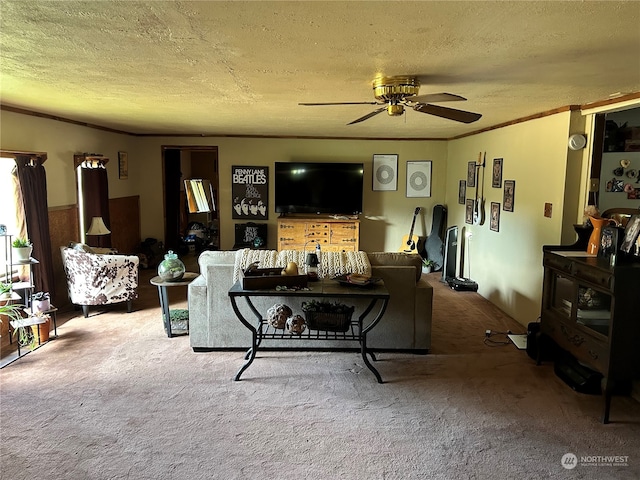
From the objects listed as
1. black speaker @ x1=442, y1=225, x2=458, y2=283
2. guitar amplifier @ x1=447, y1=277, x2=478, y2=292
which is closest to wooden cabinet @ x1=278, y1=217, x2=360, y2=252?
black speaker @ x1=442, y1=225, x2=458, y2=283

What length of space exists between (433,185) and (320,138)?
6.89 feet

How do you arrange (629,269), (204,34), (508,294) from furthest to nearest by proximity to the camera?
(508,294)
(629,269)
(204,34)

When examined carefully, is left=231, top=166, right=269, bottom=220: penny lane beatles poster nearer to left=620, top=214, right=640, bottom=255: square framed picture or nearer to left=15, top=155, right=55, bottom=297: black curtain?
left=15, top=155, right=55, bottom=297: black curtain

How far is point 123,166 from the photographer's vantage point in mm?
7305

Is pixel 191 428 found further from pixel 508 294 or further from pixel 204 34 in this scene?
pixel 508 294

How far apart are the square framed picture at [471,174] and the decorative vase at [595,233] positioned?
9.59 feet

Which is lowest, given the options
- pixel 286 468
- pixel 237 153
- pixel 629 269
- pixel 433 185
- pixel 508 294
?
pixel 286 468

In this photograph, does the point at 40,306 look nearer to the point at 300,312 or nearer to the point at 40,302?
the point at 40,302

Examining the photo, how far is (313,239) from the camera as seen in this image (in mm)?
7496

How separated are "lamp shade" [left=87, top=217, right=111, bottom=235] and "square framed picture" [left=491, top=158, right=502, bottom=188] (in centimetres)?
488

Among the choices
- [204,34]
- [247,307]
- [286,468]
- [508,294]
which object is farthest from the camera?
[508,294]

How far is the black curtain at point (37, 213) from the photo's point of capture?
448 centimetres

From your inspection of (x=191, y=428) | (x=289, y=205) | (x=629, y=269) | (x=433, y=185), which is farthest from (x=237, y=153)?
(x=629, y=269)

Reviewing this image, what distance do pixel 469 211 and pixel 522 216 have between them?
1675 millimetres
